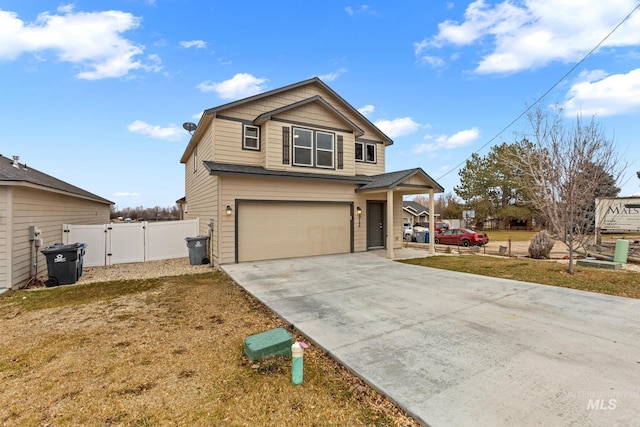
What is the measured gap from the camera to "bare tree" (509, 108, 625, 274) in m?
7.64

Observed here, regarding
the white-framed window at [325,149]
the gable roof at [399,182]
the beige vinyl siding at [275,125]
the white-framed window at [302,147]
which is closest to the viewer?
the beige vinyl siding at [275,125]

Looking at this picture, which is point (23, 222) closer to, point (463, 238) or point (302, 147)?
point (302, 147)

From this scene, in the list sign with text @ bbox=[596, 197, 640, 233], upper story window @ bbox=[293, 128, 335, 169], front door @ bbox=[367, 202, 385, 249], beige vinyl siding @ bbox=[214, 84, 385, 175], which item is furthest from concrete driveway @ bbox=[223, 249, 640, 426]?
sign with text @ bbox=[596, 197, 640, 233]

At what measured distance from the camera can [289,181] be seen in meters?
10.1

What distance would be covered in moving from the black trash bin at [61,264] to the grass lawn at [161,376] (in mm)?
2104

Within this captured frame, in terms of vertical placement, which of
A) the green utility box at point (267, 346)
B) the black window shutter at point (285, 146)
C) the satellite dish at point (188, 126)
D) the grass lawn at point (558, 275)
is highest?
the satellite dish at point (188, 126)

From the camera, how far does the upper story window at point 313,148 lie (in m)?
10.6

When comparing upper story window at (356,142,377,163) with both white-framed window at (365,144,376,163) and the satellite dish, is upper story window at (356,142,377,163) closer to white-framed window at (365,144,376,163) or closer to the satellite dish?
white-framed window at (365,144,376,163)

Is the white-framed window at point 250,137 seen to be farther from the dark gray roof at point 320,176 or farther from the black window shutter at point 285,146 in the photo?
the black window shutter at point 285,146

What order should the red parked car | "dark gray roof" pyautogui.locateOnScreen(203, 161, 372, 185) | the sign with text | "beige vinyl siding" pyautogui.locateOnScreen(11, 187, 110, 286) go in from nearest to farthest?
"beige vinyl siding" pyautogui.locateOnScreen(11, 187, 110, 286) → "dark gray roof" pyautogui.locateOnScreen(203, 161, 372, 185) → the sign with text → the red parked car

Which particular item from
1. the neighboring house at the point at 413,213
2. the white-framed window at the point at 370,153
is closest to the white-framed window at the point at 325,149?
the white-framed window at the point at 370,153

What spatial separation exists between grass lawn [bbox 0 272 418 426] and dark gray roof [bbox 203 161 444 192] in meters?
4.88

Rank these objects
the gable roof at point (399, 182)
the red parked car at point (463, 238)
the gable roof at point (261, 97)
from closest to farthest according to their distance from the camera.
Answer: the gable roof at point (261, 97) → the gable roof at point (399, 182) → the red parked car at point (463, 238)

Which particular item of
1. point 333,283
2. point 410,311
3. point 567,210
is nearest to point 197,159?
point 333,283
